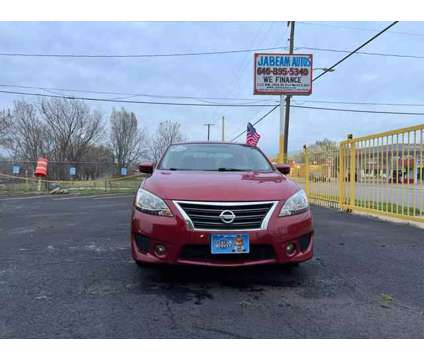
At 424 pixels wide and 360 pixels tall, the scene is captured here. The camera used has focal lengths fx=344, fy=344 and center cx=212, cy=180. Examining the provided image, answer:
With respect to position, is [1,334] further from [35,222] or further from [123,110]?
[123,110]

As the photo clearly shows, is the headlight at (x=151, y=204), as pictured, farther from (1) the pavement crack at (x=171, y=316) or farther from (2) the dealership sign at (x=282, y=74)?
(2) the dealership sign at (x=282, y=74)

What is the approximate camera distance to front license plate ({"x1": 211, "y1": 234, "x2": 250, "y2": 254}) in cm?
288

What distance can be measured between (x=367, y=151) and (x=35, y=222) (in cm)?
735

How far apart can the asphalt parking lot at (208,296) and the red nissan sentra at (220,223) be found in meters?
0.35

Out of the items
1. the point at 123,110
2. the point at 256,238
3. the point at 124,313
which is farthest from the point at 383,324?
the point at 123,110

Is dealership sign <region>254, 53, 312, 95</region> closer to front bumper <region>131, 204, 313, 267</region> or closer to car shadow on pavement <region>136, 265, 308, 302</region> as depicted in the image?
car shadow on pavement <region>136, 265, 308, 302</region>

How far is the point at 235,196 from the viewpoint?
3.04 metres

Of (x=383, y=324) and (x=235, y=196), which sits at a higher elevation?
(x=235, y=196)

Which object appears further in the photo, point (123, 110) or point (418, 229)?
point (123, 110)

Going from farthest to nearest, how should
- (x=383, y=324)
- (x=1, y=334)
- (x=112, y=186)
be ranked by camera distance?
(x=112, y=186) < (x=383, y=324) < (x=1, y=334)

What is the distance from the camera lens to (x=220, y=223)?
2934mm

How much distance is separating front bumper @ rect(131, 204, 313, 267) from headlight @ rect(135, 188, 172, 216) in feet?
0.15

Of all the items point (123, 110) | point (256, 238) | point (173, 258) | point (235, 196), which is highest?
point (123, 110)

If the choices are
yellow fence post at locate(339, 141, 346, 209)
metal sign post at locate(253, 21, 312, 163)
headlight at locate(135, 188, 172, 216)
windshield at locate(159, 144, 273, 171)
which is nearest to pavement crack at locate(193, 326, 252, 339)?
headlight at locate(135, 188, 172, 216)
